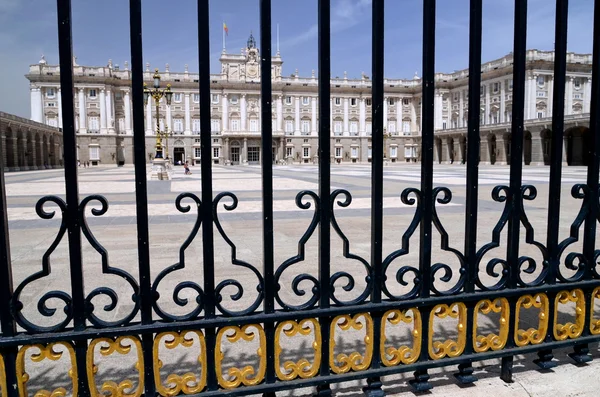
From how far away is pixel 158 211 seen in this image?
8352 millimetres

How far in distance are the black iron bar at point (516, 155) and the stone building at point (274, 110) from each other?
5093cm

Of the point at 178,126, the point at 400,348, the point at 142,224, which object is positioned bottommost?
the point at 400,348

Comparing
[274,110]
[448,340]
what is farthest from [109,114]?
[448,340]

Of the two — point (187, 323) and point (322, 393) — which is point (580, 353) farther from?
point (187, 323)

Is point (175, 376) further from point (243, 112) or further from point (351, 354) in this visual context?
point (243, 112)

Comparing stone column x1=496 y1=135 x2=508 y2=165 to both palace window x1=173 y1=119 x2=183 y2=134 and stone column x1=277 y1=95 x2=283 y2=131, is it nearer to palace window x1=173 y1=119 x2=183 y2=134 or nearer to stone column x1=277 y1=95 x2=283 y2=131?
stone column x1=277 y1=95 x2=283 y2=131

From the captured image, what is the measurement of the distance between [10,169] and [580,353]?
127ft

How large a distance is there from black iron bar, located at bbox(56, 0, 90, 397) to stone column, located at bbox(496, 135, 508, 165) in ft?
159

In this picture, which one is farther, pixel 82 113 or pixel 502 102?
pixel 82 113

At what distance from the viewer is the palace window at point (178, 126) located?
2426 inches

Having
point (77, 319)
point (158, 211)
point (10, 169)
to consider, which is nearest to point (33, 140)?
point (10, 169)

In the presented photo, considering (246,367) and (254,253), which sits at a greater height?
(246,367)

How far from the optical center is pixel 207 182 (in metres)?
1.72

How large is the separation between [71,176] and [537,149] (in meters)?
46.6
